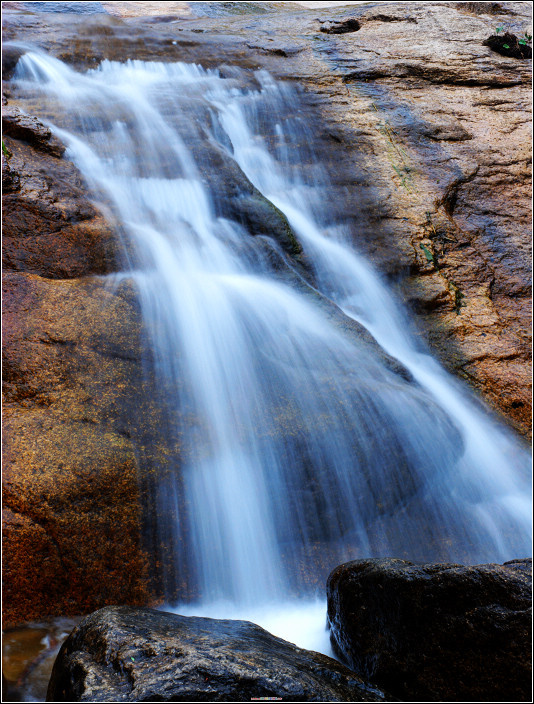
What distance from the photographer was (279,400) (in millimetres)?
3619

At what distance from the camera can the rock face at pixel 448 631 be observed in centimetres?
184

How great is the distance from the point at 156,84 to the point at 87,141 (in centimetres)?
244

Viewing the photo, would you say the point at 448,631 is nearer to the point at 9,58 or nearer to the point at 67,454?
the point at 67,454

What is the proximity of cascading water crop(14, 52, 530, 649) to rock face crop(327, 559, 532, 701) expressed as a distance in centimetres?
94

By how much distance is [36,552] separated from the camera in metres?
2.55

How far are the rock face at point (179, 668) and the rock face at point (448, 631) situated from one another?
0.75 feet

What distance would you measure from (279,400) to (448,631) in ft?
6.40

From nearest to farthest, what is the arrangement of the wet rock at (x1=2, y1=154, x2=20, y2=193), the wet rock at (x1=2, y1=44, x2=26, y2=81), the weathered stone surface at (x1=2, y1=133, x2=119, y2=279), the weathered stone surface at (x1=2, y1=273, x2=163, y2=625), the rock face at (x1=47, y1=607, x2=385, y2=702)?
1. the rock face at (x1=47, y1=607, x2=385, y2=702)
2. the weathered stone surface at (x1=2, y1=273, x2=163, y2=625)
3. the weathered stone surface at (x1=2, y1=133, x2=119, y2=279)
4. the wet rock at (x1=2, y1=154, x2=20, y2=193)
5. the wet rock at (x1=2, y1=44, x2=26, y2=81)

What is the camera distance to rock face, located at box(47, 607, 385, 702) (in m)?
1.49

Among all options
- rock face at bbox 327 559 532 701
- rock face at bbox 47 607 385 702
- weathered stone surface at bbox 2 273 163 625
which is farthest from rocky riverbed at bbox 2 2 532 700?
rock face at bbox 327 559 532 701

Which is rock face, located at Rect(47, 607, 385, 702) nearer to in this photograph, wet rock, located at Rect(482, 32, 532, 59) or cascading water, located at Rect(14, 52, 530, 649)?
cascading water, located at Rect(14, 52, 530, 649)

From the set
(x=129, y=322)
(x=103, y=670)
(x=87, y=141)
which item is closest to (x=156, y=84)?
(x=87, y=141)

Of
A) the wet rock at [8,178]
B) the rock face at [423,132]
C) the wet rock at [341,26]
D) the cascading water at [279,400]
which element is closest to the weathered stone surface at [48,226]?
the wet rock at [8,178]

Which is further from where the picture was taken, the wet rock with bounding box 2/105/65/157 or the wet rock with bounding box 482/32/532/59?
the wet rock with bounding box 482/32/532/59
